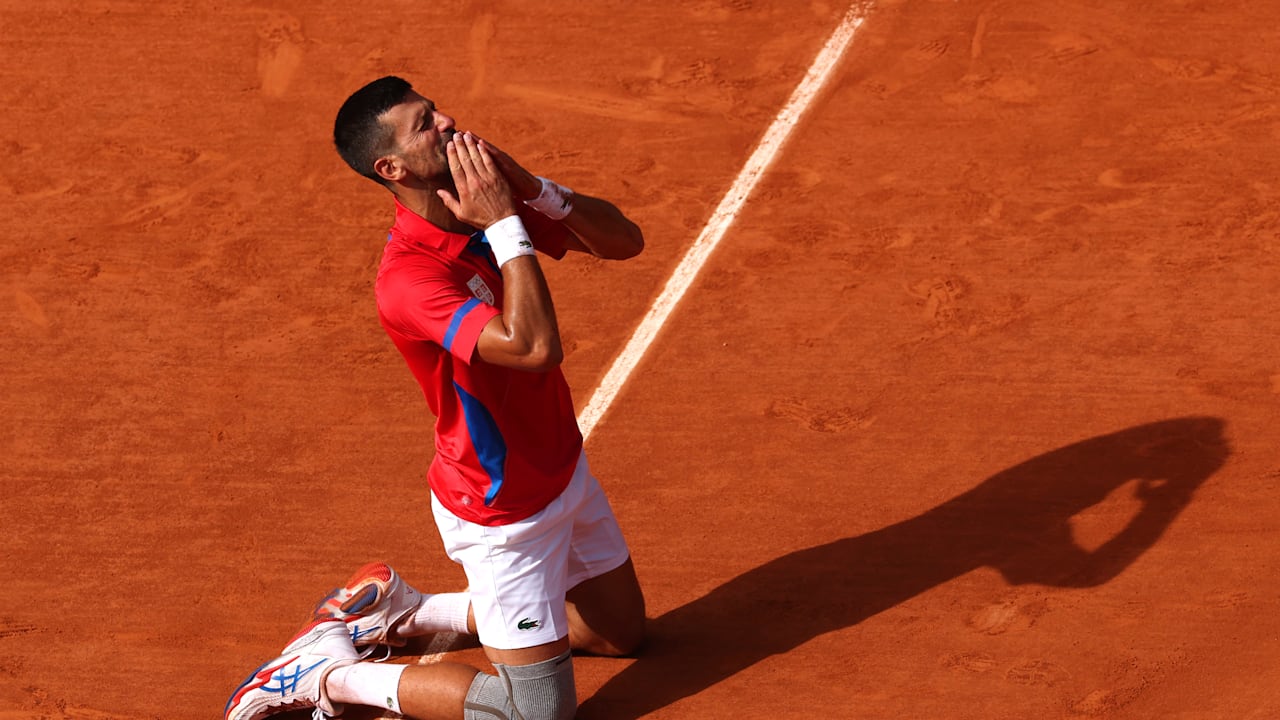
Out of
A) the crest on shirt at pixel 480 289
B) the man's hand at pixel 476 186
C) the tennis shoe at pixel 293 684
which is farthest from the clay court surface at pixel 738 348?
the man's hand at pixel 476 186

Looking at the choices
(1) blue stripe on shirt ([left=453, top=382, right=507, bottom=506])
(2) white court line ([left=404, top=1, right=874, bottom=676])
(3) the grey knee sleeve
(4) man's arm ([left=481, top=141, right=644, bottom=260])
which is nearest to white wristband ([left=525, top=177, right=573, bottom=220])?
(4) man's arm ([left=481, top=141, right=644, bottom=260])

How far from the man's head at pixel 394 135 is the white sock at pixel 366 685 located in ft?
6.27

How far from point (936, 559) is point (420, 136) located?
2.94m

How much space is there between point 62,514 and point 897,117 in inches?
212

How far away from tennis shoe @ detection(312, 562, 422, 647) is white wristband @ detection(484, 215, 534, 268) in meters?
1.75

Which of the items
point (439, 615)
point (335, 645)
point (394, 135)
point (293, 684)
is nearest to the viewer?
point (394, 135)

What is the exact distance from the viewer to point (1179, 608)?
591cm

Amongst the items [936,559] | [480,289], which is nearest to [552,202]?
[480,289]

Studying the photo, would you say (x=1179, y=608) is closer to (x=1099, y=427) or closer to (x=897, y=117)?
(x=1099, y=427)

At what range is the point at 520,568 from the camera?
5355 mm

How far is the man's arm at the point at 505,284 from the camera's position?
4766 mm

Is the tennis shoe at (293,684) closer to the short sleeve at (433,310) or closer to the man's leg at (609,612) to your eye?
the man's leg at (609,612)

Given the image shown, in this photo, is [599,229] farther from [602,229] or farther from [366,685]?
[366,685]

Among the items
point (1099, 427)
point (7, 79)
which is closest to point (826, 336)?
point (1099, 427)
